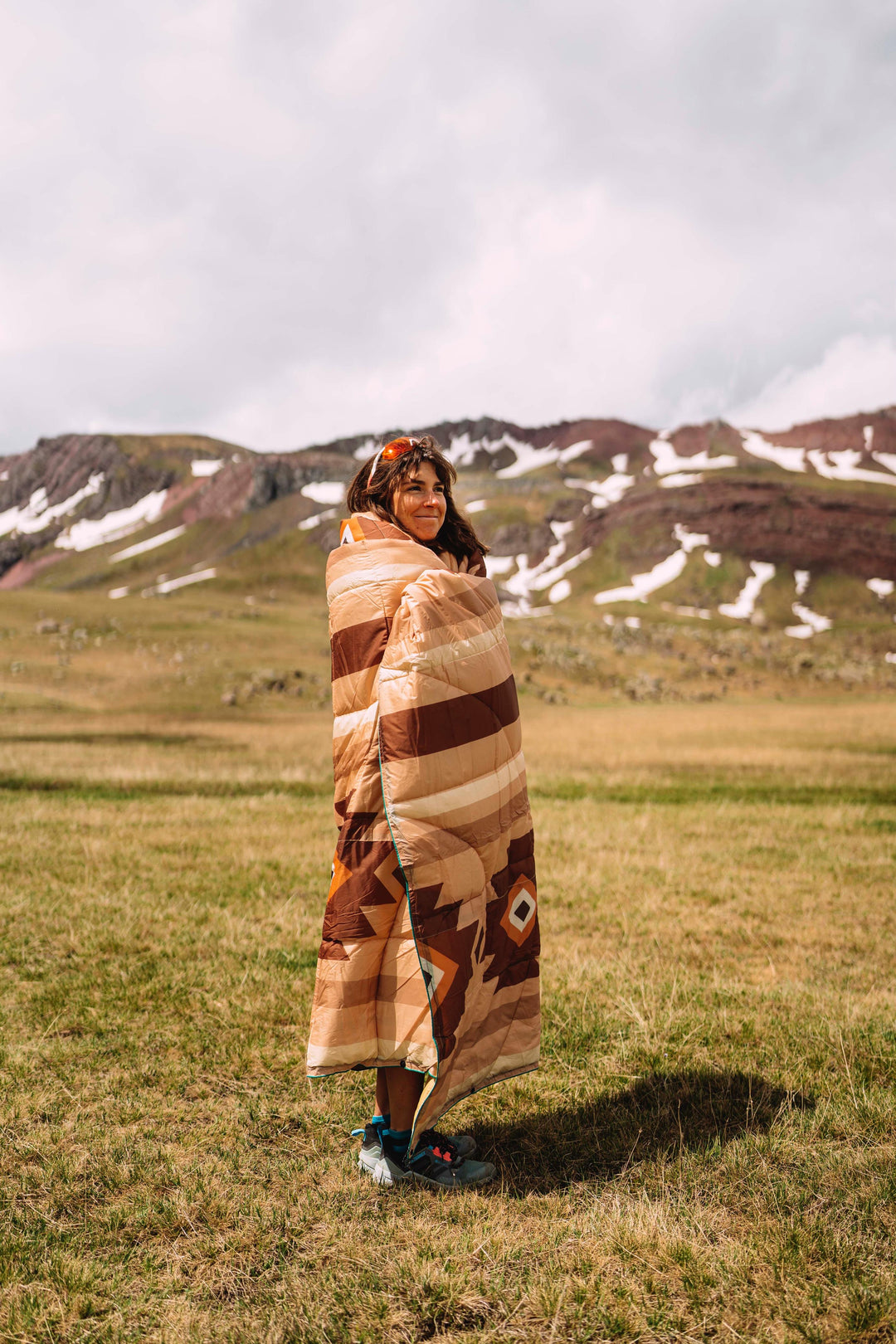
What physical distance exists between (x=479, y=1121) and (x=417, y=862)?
1920mm

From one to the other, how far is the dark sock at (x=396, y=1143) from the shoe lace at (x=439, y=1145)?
93mm

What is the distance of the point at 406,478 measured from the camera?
4434 millimetres

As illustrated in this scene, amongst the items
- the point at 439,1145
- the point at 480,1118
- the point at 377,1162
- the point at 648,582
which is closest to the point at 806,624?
the point at 648,582

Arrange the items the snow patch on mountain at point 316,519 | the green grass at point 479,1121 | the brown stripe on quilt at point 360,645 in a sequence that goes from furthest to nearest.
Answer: the snow patch on mountain at point 316,519 → the brown stripe on quilt at point 360,645 → the green grass at point 479,1121

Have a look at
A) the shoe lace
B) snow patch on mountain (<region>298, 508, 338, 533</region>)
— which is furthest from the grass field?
snow patch on mountain (<region>298, 508, 338, 533</region>)

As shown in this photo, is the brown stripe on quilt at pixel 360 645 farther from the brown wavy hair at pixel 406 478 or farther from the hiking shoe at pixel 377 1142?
the hiking shoe at pixel 377 1142

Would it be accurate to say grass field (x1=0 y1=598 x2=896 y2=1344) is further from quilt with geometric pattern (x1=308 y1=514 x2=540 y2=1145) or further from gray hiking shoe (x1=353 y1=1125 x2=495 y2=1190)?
quilt with geometric pattern (x1=308 y1=514 x2=540 y2=1145)

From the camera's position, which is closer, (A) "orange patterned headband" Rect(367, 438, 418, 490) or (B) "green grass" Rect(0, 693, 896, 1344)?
(B) "green grass" Rect(0, 693, 896, 1344)

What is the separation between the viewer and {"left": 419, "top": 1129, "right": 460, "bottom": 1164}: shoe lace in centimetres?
412

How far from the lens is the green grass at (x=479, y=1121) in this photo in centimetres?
309

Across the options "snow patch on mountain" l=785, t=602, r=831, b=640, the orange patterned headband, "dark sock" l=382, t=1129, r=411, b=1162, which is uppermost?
"snow patch on mountain" l=785, t=602, r=831, b=640

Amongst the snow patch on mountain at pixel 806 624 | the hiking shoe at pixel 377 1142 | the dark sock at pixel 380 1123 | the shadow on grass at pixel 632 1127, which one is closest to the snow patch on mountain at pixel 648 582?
the snow patch on mountain at pixel 806 624

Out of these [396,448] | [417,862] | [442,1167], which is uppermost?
[396,448]

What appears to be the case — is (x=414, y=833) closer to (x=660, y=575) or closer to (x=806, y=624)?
(x=806, y=624)
